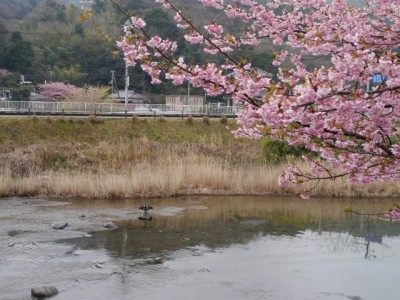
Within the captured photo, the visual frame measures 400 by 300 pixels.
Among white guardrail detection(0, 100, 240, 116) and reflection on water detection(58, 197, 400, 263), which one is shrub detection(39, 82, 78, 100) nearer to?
white guardrail detection(0, 100, 240, 116)

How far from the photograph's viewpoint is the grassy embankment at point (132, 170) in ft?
47.1

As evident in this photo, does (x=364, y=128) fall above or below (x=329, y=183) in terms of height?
above

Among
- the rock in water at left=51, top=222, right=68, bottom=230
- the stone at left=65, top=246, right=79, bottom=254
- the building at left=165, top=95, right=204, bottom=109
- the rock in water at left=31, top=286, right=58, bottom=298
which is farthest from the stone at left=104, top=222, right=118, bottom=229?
the building at left=165, top=95, right=204, bottom=109

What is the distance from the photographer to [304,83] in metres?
3.54

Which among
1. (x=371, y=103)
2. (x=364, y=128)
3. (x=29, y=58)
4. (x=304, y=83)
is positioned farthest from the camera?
(x=29, y=58)

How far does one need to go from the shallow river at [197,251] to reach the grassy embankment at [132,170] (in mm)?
703

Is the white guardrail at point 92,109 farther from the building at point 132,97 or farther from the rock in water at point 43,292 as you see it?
the rock in water at point 43,292

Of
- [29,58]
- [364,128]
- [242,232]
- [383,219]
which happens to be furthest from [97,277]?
[29,58]

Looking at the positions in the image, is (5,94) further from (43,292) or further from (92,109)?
(43,292)

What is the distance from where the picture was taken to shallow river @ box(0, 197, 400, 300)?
7285mm

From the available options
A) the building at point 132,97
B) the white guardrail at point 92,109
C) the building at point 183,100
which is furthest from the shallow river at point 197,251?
the building at point 132,97

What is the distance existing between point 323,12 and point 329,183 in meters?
9.33

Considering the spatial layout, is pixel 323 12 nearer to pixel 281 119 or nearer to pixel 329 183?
pixel 281 119

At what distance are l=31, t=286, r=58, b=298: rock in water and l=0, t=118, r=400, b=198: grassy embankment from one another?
→ 539cm
